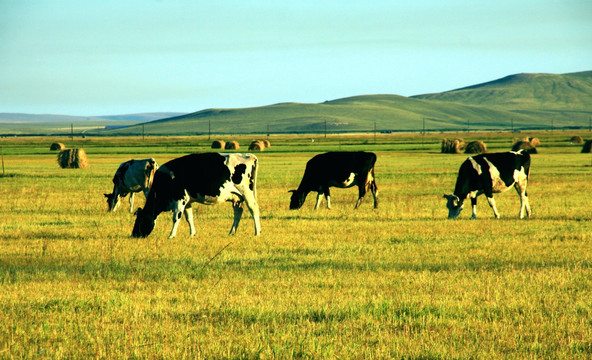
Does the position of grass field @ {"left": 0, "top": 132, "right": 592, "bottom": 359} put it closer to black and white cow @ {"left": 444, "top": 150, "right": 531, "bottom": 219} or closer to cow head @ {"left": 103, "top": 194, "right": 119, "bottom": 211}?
black and white cow @ {"left": 444, "top": 150, "right": 531, "bottom": 219}

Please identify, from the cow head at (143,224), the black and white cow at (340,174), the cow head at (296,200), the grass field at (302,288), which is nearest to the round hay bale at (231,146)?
the black and white cow at (340,174)

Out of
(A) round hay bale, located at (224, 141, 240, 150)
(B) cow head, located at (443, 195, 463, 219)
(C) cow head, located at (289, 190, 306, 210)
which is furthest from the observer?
(A) round hay bale, located at (224, 141, 240, 150)

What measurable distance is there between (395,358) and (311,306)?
2.43 metres

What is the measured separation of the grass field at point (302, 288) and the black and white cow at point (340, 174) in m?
3.11

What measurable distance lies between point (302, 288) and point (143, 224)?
7097 mm

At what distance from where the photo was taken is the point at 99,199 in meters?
27.2

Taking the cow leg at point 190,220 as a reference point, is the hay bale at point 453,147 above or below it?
above

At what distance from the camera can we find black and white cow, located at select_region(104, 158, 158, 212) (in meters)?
22.9

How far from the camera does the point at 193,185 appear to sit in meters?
16.8

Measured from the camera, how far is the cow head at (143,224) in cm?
1699

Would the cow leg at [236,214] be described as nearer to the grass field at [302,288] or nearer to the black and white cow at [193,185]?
the black and white cow at [193,185]

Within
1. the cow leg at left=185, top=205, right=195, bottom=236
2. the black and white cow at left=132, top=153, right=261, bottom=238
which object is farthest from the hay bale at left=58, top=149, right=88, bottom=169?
the cow leg at left=185, top=205, right=195, bottom=236

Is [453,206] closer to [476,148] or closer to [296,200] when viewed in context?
[296,200]

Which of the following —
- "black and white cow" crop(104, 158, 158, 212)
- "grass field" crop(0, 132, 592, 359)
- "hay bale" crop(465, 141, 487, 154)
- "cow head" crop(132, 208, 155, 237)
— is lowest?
"grass field" crop(0, 132, 592, 359)
